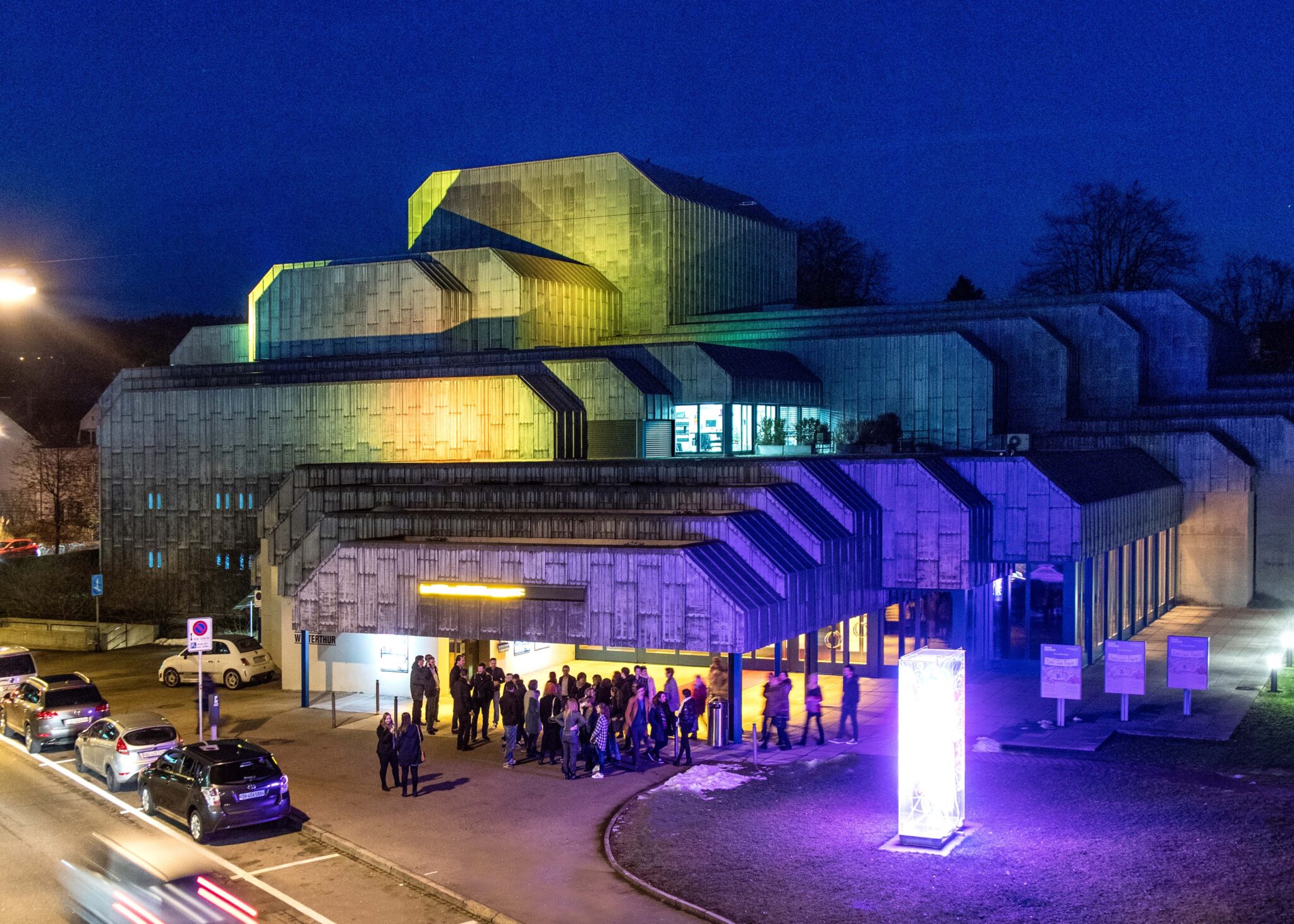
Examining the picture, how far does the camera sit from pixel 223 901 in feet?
44.7

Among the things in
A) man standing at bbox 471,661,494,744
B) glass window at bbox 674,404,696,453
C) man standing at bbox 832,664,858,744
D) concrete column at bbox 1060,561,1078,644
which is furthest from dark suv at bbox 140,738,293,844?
glass window at bbox 674,404,696,453

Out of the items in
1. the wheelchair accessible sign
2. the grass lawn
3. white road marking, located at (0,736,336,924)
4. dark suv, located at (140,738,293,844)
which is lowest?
white road marking, located at (0,736,336,924)

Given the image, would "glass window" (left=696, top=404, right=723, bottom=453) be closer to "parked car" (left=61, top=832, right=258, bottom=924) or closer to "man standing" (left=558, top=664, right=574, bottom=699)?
"man standing" (left=558, top=664, right=574, bottom=699)

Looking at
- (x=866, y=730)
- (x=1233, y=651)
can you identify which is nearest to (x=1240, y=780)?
(x=866, y=730)

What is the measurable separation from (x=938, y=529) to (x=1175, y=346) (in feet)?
81.6

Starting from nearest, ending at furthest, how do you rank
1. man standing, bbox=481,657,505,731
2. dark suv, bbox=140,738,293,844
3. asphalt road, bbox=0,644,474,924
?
asphalt road, bbox=0,644,474,924
dark suv, bbox=140,738,293,844
man standing, bbox=481,657,505,731

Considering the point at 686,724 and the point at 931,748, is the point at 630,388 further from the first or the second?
the point at 931,748

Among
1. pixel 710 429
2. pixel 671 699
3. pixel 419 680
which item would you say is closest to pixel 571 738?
pixel 671 699

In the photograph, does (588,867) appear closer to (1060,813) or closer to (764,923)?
(764,923)

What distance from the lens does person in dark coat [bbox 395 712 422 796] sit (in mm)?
23469

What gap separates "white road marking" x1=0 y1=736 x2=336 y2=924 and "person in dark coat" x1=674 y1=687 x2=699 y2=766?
8.99 meters

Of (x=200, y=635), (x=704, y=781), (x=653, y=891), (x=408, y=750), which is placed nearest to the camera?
(x=653, y=891)

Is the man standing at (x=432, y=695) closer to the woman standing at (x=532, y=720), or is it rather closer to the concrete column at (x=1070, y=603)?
the woman standing at (x=532, y=720)

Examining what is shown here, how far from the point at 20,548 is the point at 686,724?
57.0m
